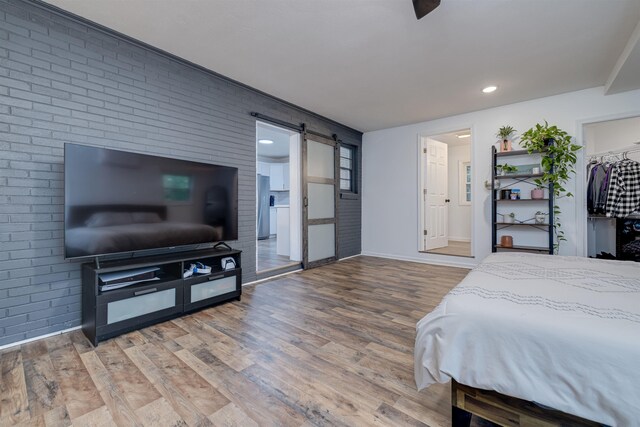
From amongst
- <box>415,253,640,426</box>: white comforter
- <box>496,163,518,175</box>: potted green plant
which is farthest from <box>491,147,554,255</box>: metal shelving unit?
<box>415,253,640,426</box>: white comforter

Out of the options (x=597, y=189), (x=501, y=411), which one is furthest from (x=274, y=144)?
(x=501, y=411)

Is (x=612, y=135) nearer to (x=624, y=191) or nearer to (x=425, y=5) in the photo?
(x=624, y=191)

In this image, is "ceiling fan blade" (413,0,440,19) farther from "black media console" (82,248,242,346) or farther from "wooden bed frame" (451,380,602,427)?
"black media console" (82,248,242,346)

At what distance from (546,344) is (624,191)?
4.04 meters

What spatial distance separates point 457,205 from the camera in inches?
287

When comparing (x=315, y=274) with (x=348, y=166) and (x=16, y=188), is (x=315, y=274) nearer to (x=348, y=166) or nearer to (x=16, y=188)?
(x=348, y=166)

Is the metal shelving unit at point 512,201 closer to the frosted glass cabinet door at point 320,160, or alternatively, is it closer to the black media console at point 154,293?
the frosted glass cabinet door at point 320,160

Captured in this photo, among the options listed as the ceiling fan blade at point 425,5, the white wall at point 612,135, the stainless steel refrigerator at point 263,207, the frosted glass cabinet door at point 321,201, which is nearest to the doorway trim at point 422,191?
the frosted glass cabinet door at point 321,201

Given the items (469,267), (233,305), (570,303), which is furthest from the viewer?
(469,267)

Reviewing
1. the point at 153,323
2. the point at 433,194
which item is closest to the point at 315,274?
the point at 153,323

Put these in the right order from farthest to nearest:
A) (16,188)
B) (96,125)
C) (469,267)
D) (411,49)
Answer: (469,267) → (411,49) → (96,125) → (16,188)

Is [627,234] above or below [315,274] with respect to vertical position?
above

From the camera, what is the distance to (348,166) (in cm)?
567

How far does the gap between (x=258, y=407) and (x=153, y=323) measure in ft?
4.87
